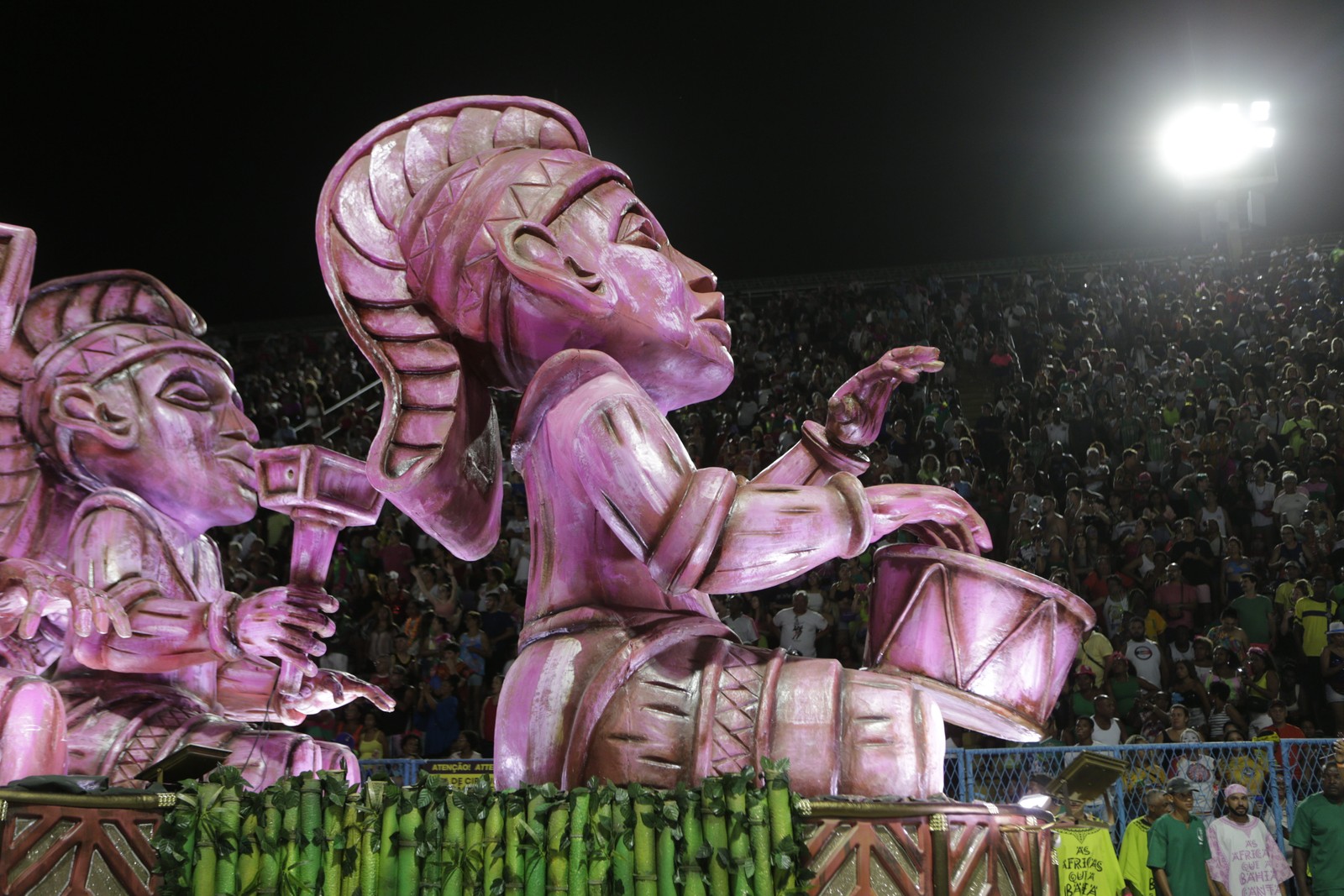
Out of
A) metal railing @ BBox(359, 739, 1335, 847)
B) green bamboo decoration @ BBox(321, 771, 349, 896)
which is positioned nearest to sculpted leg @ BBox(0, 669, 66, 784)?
green bamboo decoration @ BBox(321, 771, 349, 896)

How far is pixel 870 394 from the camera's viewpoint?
2861 millimetres

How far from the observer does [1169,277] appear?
47.9ft

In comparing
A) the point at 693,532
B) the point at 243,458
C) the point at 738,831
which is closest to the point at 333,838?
the point at 738,831

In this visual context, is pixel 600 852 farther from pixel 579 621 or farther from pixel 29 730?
pixel 29 730

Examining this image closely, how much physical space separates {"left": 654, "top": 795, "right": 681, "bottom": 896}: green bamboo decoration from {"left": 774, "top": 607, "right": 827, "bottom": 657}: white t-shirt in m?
5.92

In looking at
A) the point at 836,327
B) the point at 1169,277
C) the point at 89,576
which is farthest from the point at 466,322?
the point at 1169,277

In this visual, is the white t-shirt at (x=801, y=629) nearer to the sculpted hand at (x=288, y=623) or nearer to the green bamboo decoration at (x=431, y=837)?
the sculpted hand at (x=288, y=623)

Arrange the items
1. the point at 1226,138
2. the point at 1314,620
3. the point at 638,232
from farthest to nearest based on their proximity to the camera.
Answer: the point at 1226,138 → the point at 1314,620 → the point at 638,232

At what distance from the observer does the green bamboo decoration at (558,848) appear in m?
2.20

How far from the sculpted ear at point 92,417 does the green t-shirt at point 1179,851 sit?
4.86 meters

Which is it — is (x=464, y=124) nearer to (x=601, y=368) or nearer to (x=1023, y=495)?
(x=601, y=368)

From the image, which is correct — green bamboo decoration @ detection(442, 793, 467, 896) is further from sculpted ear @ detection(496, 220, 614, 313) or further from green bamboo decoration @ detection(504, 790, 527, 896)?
sculpted ear @ detection(496, 220, 614, 313)

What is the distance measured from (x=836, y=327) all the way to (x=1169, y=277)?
3.82 metres

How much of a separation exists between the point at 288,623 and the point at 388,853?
1092 mm
